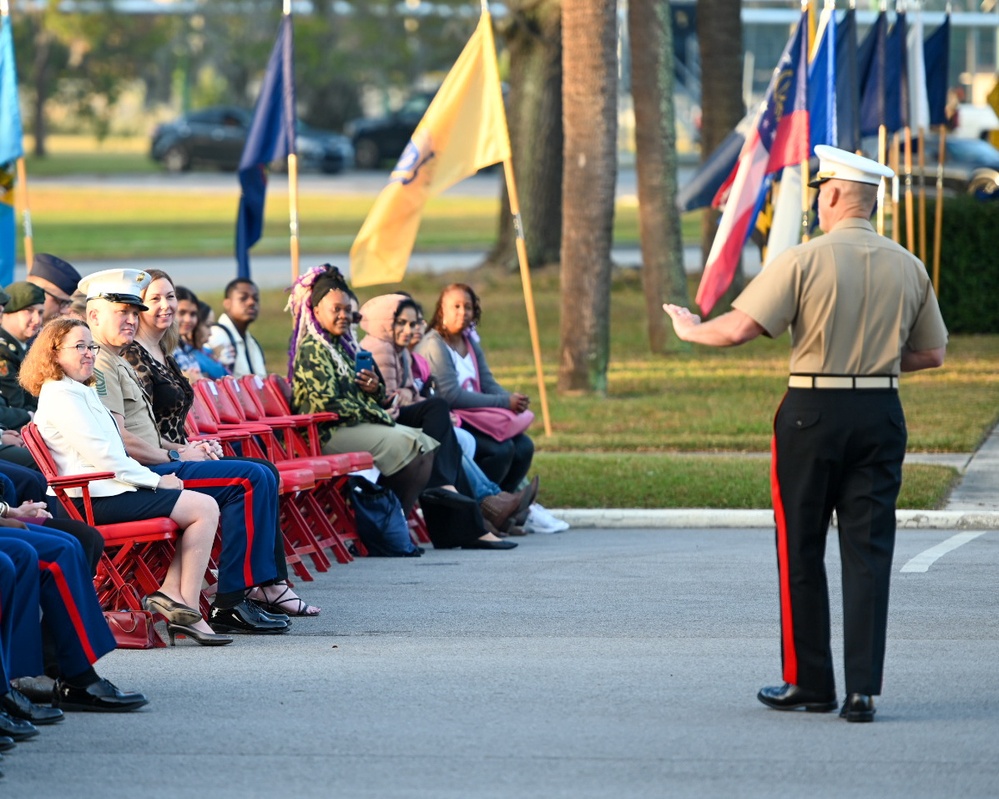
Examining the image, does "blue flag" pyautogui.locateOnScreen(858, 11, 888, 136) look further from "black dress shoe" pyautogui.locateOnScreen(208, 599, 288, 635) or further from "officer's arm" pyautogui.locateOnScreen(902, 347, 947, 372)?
"officer's arm" pyautogui.locateOnScreen(902, 347, 947, 372)

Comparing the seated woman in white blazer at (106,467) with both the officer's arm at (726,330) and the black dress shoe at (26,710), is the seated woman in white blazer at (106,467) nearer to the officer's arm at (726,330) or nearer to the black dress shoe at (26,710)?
the black dress shoe at (26,710)

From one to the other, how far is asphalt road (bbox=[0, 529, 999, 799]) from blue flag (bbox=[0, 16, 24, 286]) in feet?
17.6

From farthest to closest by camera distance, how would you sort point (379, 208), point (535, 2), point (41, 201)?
point (41, 201)
point (535, 2)
point (379, 208)

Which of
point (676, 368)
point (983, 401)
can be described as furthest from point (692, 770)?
point (676, 368)

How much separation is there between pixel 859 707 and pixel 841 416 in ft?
3.43

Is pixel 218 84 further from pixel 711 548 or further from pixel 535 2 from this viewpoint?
pixel 711 548

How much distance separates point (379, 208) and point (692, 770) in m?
8.96

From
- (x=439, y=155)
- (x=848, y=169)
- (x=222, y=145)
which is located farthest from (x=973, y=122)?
(x=848, y=169)

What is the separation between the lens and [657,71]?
20734 mm

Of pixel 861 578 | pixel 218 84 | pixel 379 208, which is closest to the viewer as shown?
pixel 861 578

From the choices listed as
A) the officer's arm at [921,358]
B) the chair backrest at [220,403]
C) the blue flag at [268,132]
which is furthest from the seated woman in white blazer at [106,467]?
the blue flag at [268,132]

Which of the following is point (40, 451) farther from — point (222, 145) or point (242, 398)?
point (222, 145)

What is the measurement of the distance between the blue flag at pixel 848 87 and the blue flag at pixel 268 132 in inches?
219

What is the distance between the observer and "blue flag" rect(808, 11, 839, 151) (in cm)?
1565
